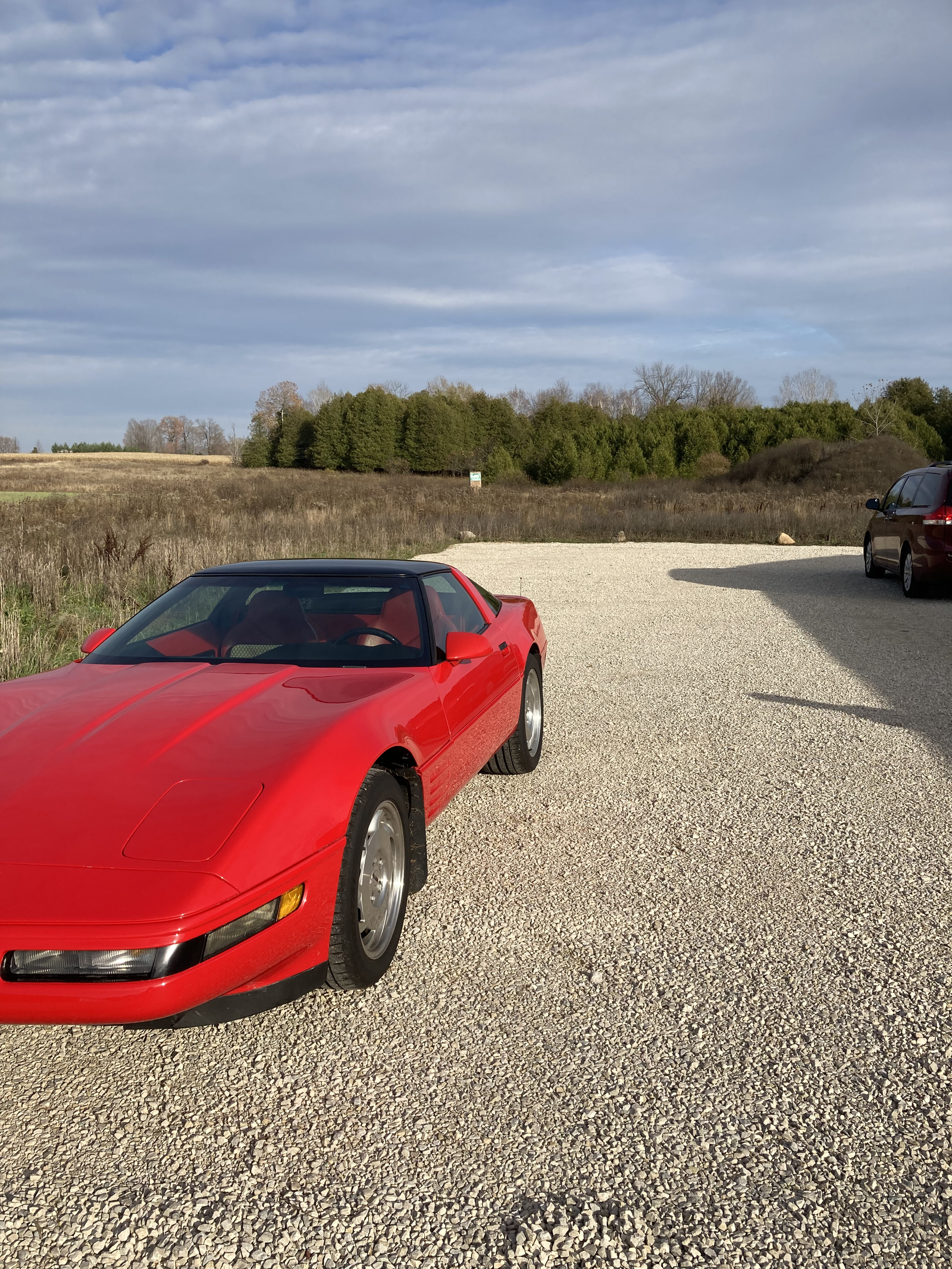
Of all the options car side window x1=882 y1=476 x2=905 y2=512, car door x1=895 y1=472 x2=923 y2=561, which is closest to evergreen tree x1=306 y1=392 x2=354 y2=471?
car side window x1=882 y1=476 x2=905 y2=512

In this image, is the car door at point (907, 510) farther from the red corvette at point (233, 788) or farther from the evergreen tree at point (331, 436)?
the evergreen tree at point (331, 436)

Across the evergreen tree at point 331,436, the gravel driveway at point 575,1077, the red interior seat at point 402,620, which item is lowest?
the gravel driveway at point 575,1077

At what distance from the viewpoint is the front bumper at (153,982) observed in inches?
86.8

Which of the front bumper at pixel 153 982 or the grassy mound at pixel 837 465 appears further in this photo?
the grassy mound at pixel 837 465

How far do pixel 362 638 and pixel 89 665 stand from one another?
3.77 ft

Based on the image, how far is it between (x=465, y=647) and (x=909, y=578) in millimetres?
10655

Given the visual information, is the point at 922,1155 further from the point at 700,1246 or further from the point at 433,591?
the point at 433,591

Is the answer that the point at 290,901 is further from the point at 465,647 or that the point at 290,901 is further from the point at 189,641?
the point at 189,641

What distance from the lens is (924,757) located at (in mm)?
5691

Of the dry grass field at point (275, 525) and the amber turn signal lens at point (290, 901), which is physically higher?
the dry grass field at point (275, 525)

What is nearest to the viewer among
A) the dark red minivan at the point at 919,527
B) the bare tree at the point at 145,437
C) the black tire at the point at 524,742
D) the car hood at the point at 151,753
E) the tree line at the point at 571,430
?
the car hood at the point at 151,753

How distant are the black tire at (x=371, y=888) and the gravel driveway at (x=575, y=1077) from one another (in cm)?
17

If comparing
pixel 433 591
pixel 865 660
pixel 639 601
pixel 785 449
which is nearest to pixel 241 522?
pixel 639 601

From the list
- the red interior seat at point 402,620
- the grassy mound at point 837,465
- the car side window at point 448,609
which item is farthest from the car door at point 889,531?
the grassy mound at point 837,465
